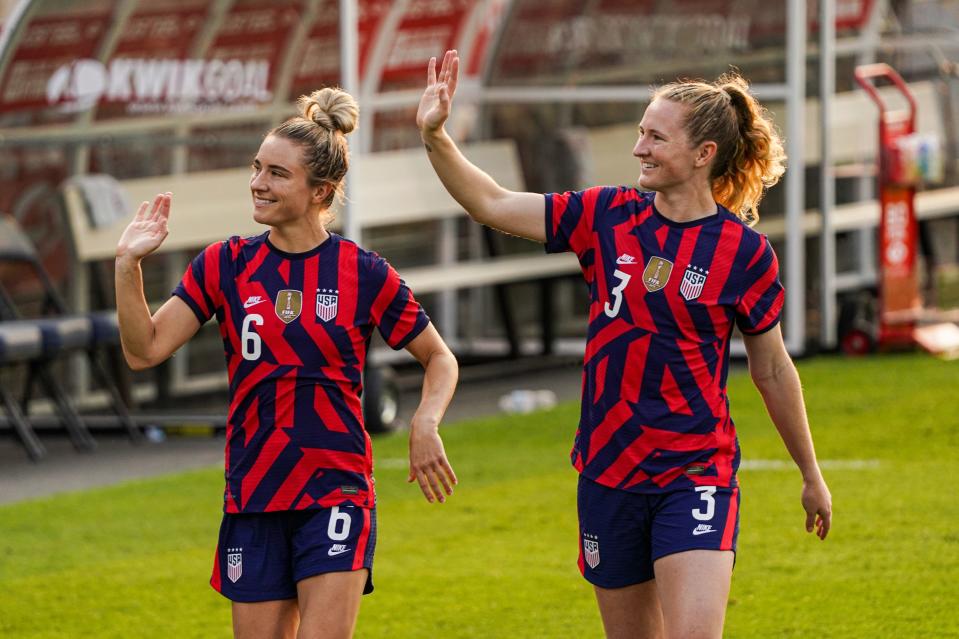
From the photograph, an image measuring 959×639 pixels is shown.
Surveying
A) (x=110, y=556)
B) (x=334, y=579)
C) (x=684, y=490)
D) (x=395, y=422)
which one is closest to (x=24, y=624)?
(x=110, y=556)

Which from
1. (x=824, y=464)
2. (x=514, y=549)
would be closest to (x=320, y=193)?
(x=514, y=549)

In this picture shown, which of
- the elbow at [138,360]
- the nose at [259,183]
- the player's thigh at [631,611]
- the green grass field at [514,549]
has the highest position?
the nose at [259,183]

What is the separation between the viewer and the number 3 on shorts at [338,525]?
4.04 meters

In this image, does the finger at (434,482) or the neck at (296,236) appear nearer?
the finger at (434,482)

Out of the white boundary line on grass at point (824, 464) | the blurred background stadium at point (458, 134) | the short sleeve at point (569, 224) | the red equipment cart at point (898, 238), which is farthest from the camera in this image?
the red equipment cart at point (898, 238)

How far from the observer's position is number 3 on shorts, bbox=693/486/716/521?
4.05 m

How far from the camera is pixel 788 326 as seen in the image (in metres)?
13.4

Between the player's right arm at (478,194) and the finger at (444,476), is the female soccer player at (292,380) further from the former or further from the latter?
the player's right arm at (478,194)

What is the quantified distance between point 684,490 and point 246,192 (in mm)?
7350

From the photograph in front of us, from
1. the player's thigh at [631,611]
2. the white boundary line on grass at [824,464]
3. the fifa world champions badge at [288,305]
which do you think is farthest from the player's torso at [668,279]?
the white boundary line on grass at [824,464]

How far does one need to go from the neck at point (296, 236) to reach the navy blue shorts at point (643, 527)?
81 cm

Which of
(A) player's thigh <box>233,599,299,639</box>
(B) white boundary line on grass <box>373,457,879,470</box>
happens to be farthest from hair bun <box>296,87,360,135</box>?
(B) white boundary line on grass <box>373,457,879,470</box>

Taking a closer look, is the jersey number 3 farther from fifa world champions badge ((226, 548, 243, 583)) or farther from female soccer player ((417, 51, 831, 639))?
fifa world champions badge ((226, 548, 243, 583))

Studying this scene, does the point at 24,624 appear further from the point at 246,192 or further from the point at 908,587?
the point at 246,192
